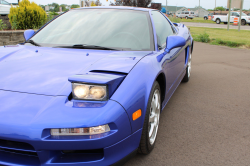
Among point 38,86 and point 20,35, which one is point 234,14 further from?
point 38,86

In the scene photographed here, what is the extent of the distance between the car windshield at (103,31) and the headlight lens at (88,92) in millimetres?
1018

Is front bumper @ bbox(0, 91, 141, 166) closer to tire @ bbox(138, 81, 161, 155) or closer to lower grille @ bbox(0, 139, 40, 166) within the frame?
lower grille @ bbox(0, 139, 40, 166)

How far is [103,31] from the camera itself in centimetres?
290

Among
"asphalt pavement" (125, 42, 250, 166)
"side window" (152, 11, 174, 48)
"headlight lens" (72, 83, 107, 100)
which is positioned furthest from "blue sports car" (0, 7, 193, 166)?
"asphalt pavement" (125, 42, 250, 166)

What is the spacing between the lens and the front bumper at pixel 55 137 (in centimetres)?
156

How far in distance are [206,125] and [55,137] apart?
2141mm

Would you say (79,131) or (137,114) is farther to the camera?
(137,114)

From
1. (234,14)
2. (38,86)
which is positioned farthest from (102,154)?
(234,14)

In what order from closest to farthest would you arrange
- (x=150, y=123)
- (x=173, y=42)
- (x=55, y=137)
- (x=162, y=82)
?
(x=55, y=137)
(x=150, y=123)
(x=162, y=82)
(x=173, y=42)

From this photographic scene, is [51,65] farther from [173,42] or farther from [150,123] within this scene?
[173,42]

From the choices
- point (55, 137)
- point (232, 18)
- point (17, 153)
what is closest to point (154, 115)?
point (55, 137)

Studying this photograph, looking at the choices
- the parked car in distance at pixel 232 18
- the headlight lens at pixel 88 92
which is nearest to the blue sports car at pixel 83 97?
the headlight lens at pixel 88 92

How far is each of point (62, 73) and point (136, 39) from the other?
1058mm

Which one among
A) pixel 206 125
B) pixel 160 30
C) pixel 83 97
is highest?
pixel 160 30
